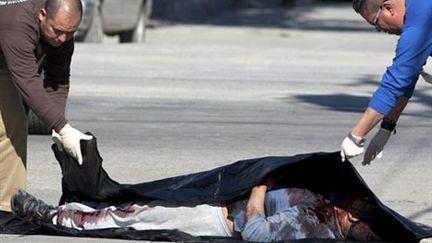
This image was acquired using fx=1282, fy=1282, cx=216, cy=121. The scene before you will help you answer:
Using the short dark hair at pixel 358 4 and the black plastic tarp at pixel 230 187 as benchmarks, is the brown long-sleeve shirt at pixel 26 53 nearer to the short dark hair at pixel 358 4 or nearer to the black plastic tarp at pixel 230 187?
the black plastic tarp at pixel 230 187

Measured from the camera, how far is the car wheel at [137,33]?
74.4 ft

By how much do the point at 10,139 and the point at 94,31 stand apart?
1356 cm

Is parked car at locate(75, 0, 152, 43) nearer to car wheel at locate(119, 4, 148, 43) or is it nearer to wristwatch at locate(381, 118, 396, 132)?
car wheel at locate(119, 4, 148, 43)

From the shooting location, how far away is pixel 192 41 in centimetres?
2327

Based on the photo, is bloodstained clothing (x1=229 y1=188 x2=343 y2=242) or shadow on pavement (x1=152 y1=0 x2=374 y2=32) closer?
bloodstained clothing (x1=229 y1=188 x2=343 y2=242)

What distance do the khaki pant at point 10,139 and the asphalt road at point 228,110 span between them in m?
0.41

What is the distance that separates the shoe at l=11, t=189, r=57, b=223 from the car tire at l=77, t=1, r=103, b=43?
13.3 meters

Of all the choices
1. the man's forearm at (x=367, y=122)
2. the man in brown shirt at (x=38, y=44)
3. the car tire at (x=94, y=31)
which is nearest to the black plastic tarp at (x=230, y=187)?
the man in brown shirt at (x=38, y=44)

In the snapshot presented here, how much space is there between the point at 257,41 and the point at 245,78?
8.14m

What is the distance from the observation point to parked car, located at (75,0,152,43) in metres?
20.1

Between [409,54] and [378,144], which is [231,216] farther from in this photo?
[409,54]

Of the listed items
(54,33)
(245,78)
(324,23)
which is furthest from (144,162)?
(324,23)

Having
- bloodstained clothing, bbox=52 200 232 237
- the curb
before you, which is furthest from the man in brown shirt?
the curb

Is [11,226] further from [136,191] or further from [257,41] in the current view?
[257,41]
